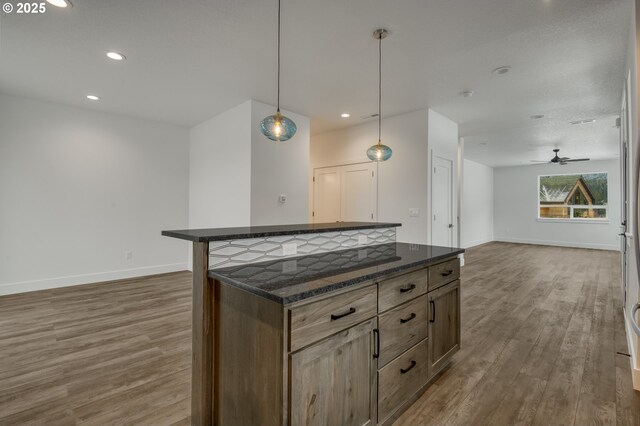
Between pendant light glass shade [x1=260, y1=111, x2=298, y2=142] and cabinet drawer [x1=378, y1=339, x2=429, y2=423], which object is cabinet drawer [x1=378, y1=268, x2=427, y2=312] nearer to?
cabinet drawer [x1=378, y1=339, x2=429, y2=423]

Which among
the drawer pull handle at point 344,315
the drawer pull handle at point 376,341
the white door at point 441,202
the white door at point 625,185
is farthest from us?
the white door at point 441,202

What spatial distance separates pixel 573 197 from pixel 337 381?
11268 millimetres

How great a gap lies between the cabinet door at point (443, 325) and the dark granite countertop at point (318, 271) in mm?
270

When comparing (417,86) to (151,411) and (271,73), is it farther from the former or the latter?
(151,411)

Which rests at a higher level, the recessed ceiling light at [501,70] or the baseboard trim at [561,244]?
the recessed ceiling light at [501,70]

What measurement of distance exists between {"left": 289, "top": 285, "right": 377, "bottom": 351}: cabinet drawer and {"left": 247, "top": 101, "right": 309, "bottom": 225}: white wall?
3.10 metres

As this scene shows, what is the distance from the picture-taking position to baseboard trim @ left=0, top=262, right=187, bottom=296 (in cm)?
432

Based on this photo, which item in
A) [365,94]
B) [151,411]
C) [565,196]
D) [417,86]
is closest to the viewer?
[151,411]

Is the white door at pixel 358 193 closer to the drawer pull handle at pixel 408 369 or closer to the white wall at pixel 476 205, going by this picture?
the drawer pull handle at pixel 408 369

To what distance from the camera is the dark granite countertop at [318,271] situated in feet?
4.28

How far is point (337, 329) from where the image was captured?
1408 millimetres

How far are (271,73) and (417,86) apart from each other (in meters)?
1.84

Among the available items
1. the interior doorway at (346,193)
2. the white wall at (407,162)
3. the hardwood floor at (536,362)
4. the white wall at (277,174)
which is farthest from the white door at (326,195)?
the hardwood floor at (536,362)

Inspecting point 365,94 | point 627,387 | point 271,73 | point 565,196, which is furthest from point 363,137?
point 565,196
